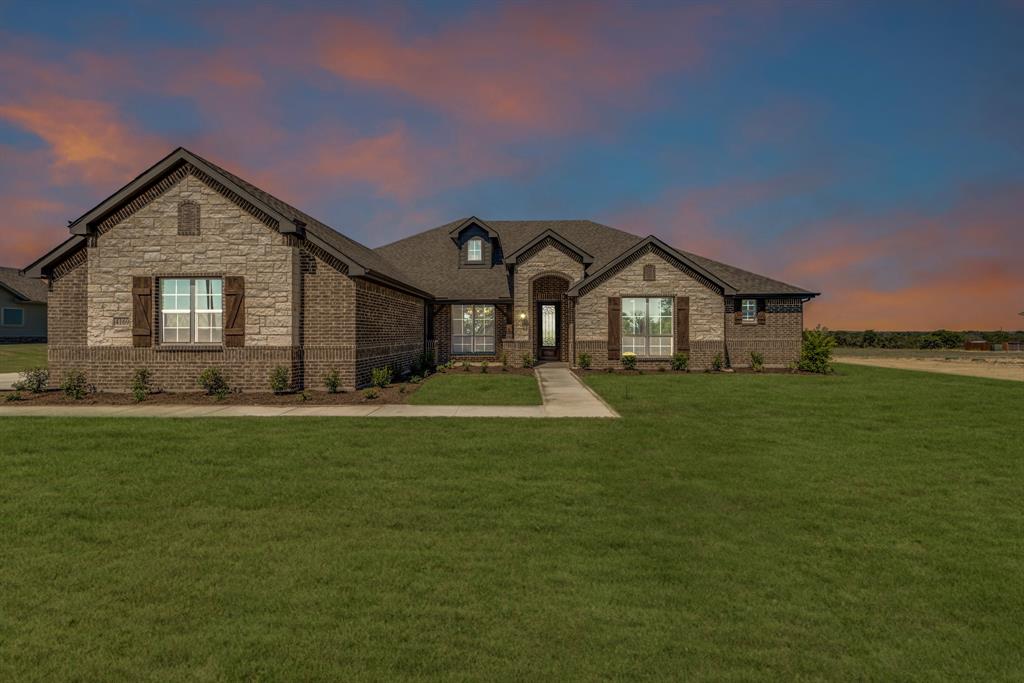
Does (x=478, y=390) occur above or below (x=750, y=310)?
below

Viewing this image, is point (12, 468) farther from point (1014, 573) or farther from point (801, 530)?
point (1014, 573)

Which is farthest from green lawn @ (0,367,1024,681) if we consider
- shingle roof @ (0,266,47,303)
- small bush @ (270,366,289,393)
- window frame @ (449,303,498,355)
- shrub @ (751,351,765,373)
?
shingle roof @ (0,266,47,303)

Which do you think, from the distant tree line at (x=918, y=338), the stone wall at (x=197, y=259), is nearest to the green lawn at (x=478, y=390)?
the stone wall at (x=197, y=259)

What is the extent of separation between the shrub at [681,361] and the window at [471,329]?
9265mm

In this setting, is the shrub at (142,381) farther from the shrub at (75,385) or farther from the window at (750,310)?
the window at (750,310)

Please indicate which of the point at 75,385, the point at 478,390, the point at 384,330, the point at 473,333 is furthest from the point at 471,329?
the point at 75,385

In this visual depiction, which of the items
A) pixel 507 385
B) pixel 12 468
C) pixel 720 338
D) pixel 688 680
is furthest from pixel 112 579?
pixel 720 338

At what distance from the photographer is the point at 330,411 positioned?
12875mm

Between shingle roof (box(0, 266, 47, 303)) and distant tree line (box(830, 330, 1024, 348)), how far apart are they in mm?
69487

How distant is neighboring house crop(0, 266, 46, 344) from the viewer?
138 feet

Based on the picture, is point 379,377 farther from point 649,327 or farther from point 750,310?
point 750,310

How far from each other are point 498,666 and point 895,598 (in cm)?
322

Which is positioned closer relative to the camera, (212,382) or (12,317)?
(212,382)

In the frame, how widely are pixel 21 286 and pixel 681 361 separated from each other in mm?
51417
